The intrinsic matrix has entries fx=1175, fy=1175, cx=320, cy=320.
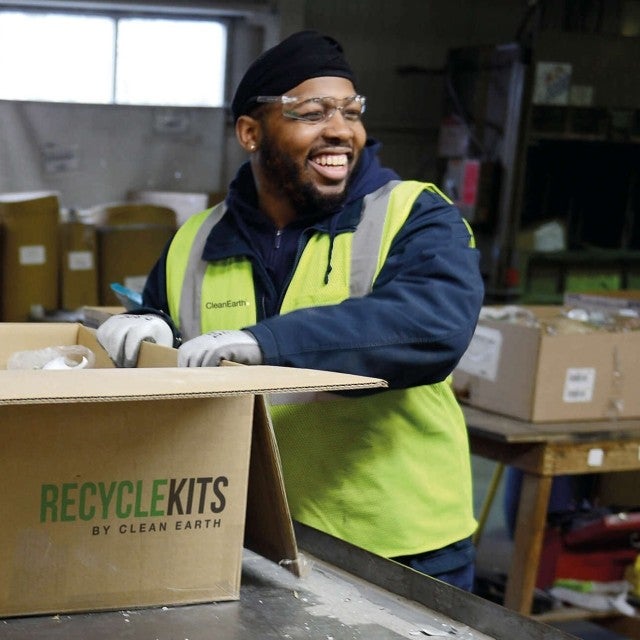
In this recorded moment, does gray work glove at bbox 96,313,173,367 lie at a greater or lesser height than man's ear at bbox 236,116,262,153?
lesser

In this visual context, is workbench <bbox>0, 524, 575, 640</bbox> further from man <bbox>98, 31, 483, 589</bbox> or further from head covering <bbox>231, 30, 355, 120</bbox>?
head covering <bbox>231, 30, 355, 120</bbox>

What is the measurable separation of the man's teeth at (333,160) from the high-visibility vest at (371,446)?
11 centimetres

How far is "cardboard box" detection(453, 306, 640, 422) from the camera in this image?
10.7ft

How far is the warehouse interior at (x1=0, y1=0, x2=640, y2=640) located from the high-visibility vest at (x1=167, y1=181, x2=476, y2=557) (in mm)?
1834

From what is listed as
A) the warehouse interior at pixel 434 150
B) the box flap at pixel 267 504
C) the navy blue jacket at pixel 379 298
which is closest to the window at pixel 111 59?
the warehouse interior at pixel 434 150

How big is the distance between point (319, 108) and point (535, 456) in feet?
4.69

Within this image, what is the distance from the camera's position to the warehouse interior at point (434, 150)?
178 inches

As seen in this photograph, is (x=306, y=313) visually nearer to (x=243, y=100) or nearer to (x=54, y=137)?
(x=243, y=100)

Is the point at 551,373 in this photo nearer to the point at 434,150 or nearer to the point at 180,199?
the point at 180,199

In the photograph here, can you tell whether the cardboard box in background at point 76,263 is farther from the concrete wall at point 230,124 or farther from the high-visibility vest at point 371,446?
the high-visibility vest at point 371,446

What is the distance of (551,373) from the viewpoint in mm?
A: 3264

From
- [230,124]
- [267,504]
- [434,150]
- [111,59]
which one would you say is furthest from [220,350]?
[434,150]

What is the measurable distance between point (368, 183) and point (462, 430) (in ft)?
1.54

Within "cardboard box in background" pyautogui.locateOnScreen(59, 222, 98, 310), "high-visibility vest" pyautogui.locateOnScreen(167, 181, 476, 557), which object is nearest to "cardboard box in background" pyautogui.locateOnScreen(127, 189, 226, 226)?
"cardboard box in background" pyautogui.locateOnScreen(59, 222, 98, 310)
